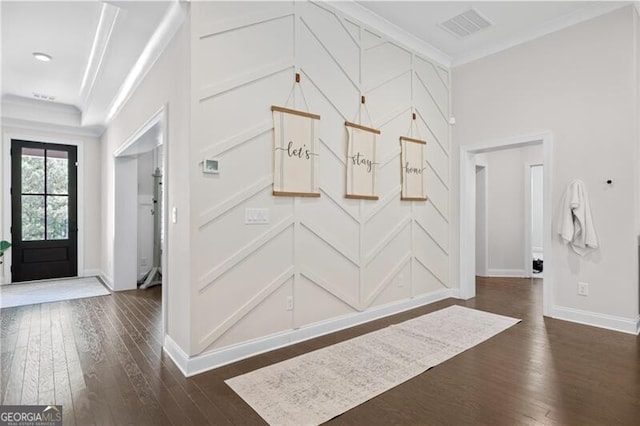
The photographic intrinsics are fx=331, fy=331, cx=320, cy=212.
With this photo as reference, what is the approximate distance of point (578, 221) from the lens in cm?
375

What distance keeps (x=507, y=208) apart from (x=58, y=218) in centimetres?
876

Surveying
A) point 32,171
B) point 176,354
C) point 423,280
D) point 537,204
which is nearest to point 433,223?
point 423,280

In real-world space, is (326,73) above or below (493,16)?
below

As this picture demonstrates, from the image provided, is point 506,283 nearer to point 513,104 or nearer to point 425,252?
point 425,252

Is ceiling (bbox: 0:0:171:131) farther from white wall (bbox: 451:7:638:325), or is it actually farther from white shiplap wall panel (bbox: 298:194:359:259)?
white wall (bbox: 451:7:638:325)

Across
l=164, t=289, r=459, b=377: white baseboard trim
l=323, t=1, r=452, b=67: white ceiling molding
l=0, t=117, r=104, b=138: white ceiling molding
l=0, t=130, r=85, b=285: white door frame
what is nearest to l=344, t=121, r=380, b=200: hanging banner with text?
l=323, t=1, r=452, b=67: white ceiling molding

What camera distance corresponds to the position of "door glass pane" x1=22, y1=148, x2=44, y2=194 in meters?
5.95

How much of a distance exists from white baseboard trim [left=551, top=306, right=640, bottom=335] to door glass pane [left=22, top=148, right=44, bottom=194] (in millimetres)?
8393

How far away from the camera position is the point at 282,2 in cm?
310

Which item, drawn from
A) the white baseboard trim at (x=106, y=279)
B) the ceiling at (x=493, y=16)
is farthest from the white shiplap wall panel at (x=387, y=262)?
the white baseboard trim at (x=106, y=279)

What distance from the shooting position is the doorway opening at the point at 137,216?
536 cm

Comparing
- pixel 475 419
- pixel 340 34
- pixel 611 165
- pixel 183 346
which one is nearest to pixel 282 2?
pixel 340 34

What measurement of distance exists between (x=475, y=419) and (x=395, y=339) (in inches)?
49.6

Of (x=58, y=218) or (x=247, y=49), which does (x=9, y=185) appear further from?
(x=247, y=49)
